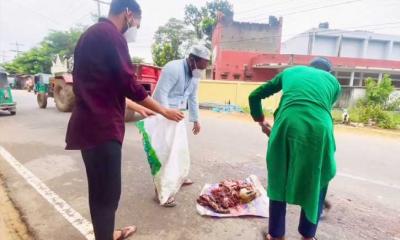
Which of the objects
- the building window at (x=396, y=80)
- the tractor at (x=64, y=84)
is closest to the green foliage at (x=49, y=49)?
the tractor at (x=64, y=84)

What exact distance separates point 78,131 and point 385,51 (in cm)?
3880

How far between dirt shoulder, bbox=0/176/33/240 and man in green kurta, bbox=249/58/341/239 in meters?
2.18

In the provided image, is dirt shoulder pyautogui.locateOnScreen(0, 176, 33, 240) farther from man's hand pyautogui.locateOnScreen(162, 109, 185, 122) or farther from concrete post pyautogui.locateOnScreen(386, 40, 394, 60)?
concrete post pyautogui.locateOnScreen(386, 40, 394, 60)

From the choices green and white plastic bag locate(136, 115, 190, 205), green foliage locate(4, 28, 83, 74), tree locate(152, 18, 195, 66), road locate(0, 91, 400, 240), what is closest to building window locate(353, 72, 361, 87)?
tree locate(152, 18, 195, 66)

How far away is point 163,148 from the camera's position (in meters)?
3.09

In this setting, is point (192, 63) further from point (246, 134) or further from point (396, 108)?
point (396, 108)

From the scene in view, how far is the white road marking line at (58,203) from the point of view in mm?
2684

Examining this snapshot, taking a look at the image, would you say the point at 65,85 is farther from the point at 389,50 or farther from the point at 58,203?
the point at 389,50

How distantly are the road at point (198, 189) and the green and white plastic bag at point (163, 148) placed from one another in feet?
0.96

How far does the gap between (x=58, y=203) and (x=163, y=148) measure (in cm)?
A: 131

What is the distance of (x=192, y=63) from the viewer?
3256mm

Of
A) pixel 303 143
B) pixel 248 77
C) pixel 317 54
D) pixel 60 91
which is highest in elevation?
pixel 317 54

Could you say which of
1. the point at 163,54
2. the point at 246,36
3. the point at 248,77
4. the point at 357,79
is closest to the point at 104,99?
the point at 248,77

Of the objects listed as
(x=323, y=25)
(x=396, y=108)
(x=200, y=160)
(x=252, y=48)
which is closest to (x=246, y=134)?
(x=200, y=160)
